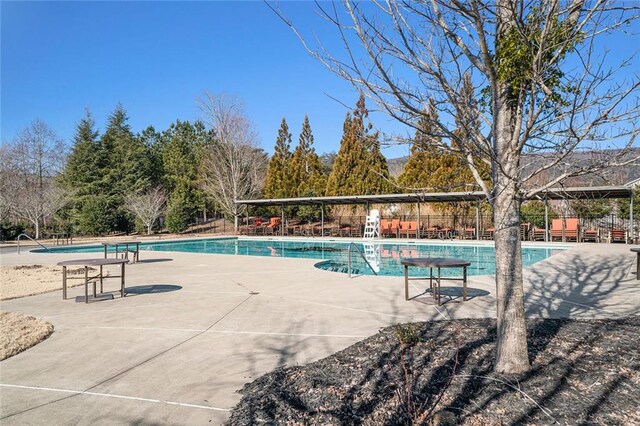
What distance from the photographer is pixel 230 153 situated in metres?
30.5

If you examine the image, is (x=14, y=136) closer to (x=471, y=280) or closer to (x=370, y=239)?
(x=370, y=239)

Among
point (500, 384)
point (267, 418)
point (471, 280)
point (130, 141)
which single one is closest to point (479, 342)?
point (500, 384)

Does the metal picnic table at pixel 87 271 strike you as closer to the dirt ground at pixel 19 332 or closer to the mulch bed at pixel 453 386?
the dirt ground at pixel 19 332

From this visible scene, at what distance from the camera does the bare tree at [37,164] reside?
27250 mm

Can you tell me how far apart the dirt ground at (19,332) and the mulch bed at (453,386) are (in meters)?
2.71

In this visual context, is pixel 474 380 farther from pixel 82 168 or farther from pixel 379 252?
pixel 82 168

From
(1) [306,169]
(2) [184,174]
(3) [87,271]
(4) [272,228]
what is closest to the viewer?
(3) [87,271]

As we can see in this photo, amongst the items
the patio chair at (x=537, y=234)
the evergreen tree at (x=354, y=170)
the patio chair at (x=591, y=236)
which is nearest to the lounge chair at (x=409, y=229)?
the patio chair at (x=537, y=234)

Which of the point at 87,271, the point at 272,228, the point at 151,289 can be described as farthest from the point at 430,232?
the point at 87,271

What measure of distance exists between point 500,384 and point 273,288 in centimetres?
525

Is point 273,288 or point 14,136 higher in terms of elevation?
point 14,136

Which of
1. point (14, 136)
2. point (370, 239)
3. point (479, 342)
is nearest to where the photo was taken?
point (479, 342)

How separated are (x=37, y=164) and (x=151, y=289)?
31.8 meters

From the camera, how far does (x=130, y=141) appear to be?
36.8 metres
